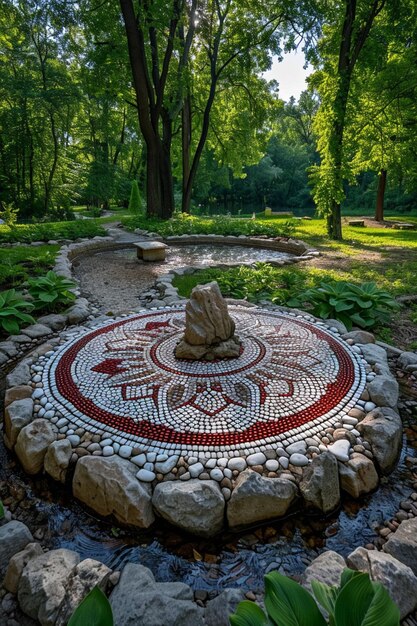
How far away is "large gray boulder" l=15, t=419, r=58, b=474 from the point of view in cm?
268

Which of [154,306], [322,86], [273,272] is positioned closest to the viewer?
[154,306]

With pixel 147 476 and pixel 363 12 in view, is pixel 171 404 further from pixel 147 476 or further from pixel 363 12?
pixel 363 12

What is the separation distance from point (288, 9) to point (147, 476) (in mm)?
14520

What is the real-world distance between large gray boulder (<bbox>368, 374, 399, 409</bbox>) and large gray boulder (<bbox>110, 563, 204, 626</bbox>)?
219 centimetres

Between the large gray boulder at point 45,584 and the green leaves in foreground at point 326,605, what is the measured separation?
953 mm

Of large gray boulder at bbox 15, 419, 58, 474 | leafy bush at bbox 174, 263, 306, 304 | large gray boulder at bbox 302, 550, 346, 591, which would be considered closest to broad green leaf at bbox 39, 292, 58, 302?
leafy bush at bbox 174, 263, 306, 304

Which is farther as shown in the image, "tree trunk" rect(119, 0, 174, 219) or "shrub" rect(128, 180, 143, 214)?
"shrub" rect(128, 180, 143, 214)

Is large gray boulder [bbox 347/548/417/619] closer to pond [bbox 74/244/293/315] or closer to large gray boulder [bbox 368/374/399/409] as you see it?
large gray boulder [bbox 368/374/399/409]

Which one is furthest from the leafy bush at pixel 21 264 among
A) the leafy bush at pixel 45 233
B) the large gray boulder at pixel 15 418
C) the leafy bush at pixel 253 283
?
the large gray boulder at pixel 15 418

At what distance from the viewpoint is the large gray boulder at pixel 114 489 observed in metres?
2.27

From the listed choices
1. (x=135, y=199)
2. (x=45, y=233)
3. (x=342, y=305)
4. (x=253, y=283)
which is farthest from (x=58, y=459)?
(x=135, y=199)

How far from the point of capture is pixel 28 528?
2.27m

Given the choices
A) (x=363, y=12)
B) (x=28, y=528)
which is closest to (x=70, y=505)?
(x=28, y=528)

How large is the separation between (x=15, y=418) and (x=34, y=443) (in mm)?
372
